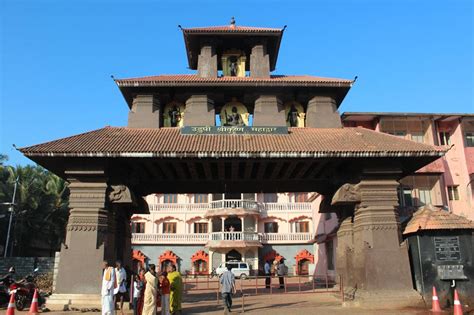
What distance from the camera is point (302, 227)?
42.5m

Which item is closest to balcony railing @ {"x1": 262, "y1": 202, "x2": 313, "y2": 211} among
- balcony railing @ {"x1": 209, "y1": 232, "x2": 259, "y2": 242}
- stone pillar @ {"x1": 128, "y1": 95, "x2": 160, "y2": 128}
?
balcony railing @ {"x1": 209, "y1": 232, "x2": 259, "y2": 242}

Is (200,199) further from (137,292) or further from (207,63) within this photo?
(137,292)

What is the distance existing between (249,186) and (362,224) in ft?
17.8

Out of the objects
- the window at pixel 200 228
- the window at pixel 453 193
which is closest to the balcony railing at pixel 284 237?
the window at pixel 200 228

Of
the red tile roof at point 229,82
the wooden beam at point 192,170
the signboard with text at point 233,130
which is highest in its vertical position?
the red tile roof at point 229,82

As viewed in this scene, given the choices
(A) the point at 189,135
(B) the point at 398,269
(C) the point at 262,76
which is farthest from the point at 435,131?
(A) the point at 189,135

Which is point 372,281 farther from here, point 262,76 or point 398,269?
point 262,76

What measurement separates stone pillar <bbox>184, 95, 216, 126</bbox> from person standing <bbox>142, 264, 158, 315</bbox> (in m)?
8.30

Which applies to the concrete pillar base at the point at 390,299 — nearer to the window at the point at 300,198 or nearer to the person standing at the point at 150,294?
the person standing at the point at 150,294

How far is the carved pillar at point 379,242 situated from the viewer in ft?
44.6

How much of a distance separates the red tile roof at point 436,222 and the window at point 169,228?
31271 millimetres

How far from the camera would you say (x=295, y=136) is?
1609cm

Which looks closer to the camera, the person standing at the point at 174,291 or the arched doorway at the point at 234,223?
the person standing at the point at 174,291

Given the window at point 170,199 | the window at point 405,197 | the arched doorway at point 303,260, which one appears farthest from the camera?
the window at point 170,199
